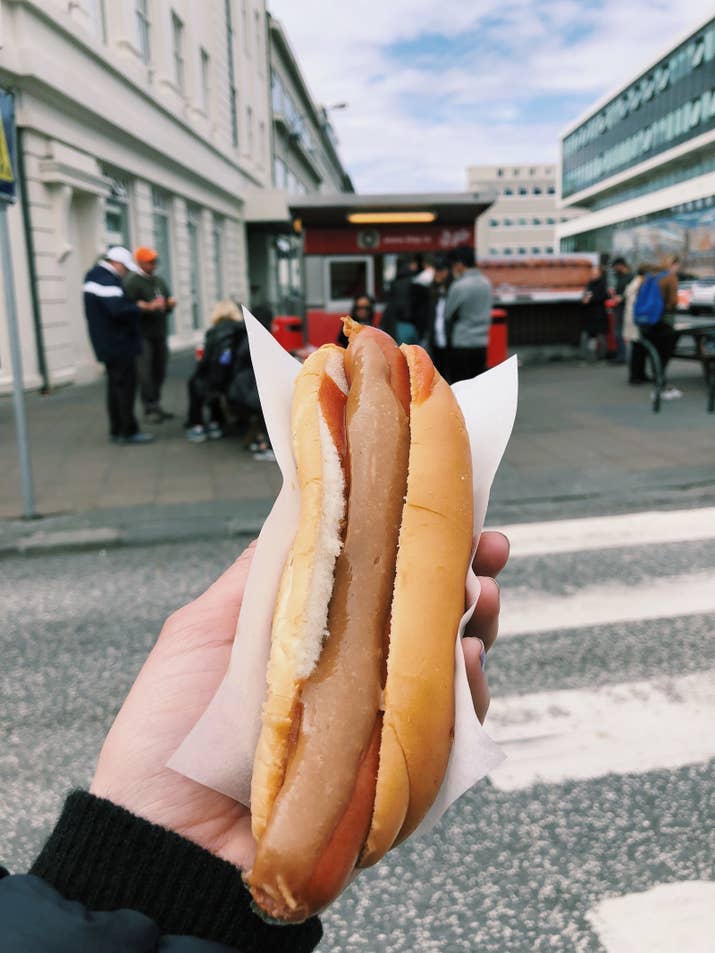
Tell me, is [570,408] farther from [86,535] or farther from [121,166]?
[121,166]

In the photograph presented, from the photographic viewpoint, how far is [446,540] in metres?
1.81

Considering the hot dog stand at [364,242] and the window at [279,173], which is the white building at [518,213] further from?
the hot dog stand at [364,242]

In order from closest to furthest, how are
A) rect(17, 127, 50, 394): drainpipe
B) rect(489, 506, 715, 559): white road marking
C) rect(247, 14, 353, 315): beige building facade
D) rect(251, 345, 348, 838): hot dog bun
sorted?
rect(251, 345, 348, 838): hot dog bun → rect(489, 506, 715, 559): white road marking → rect(17, 127, 50, 394): drainpipe → rect(247, 14, 353, 315): beige building facade

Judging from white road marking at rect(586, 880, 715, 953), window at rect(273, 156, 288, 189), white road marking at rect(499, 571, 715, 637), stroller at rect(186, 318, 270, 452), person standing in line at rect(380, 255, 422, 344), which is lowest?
white road marking at rect(499, 571, 715, 637)

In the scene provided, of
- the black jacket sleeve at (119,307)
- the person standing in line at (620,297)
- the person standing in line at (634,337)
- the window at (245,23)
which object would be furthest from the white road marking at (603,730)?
the window at (245,23)

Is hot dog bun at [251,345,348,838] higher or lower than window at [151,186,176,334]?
lower

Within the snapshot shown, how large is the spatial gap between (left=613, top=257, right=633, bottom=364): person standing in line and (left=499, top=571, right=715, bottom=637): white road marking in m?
12.5

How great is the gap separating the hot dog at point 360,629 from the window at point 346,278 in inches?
507

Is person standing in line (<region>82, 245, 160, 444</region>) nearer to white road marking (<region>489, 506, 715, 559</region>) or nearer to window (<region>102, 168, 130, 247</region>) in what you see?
white road marking (<region>489, 506, 715, 559</region>)

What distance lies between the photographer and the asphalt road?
2453mm

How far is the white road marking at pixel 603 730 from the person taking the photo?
10.3 ft

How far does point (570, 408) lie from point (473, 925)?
9868 millimetres

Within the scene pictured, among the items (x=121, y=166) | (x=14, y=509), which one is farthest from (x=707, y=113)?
(x=14, y=509)

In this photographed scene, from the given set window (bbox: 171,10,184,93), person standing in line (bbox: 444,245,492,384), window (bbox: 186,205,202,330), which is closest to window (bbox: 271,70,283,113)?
window (bbox: 186,205,202,330)
